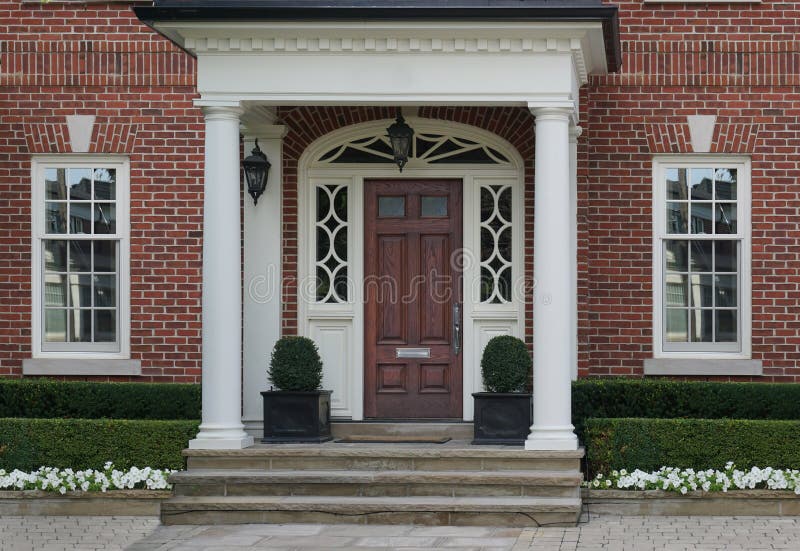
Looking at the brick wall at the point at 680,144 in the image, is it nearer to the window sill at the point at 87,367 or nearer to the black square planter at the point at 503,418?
the black square planter at the point at 503,418

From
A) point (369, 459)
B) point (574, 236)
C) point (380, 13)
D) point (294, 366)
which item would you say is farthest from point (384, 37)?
point (369, 459)

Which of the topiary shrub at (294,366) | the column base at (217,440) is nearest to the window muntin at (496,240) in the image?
the topiary shrub at (294,366)

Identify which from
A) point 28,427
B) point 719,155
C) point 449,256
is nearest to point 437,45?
point 449,256

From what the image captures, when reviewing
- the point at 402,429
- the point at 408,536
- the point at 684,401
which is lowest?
the point at 408,536

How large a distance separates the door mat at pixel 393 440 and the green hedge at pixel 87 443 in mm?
1561

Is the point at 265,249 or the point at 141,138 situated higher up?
the point at 141,138

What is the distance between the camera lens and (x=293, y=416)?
12391mm

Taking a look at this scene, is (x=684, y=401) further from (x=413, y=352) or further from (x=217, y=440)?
(x=217, y=440)

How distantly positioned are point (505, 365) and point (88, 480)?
3895 millimetres

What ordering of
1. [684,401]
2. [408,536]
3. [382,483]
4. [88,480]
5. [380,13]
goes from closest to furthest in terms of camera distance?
[408,536] < [380,13] < [382,483] < [88,480] < [684,401]

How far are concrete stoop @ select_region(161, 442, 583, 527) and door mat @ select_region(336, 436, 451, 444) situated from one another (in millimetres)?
765

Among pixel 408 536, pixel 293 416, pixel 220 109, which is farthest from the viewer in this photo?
pixel 293 416

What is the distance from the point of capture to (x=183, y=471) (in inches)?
463

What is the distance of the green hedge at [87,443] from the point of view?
39.6 feet
